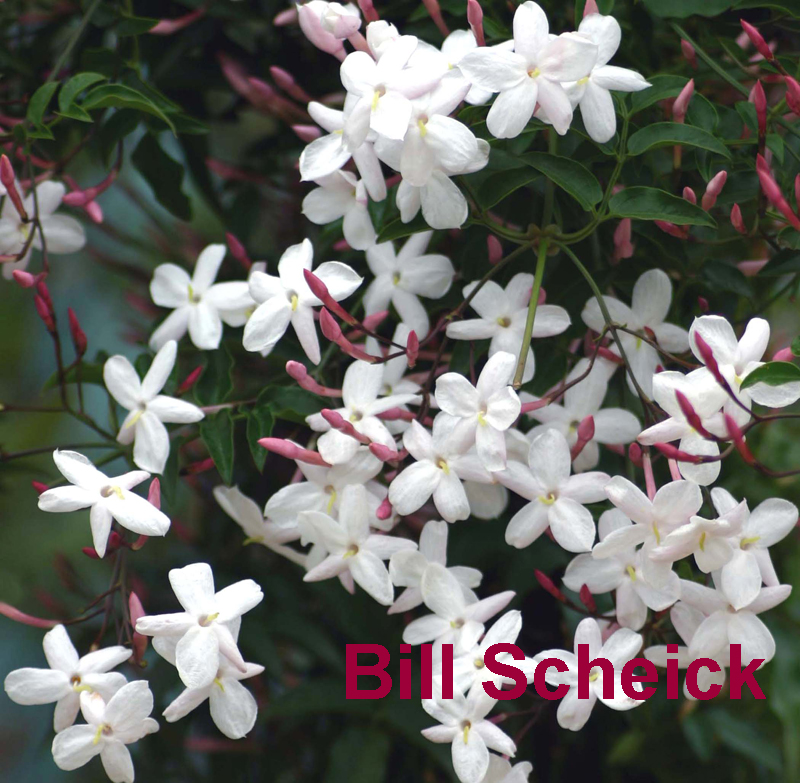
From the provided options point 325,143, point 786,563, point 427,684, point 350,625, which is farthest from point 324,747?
point 325,143

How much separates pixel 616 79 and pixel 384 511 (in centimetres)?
32

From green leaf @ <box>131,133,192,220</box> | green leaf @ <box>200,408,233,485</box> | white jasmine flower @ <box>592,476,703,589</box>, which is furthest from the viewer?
green leaf @ <box>131,133,192,220</box>

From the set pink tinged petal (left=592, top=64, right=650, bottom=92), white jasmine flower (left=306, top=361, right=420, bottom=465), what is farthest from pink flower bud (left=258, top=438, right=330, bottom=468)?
pink tinged petal (left=592, top=64, right=650, bottom=92)

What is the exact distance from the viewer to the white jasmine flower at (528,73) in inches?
20.8

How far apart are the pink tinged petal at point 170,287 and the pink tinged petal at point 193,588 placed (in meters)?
0.25

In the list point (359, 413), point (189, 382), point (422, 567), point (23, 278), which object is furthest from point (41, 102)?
point (422, 567)

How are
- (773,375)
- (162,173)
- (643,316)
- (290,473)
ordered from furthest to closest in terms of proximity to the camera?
(290,473) → (162,173) → (643,316) → (773,375)

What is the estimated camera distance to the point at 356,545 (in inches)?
23.0

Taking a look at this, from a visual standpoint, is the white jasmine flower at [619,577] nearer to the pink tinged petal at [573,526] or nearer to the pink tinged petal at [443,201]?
the pink tinged petal at [573,526]

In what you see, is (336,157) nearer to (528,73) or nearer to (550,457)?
(528,73)

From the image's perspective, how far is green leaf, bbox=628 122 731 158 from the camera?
0.56 meters

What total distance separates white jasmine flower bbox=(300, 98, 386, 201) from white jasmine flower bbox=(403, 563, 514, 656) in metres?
0.26

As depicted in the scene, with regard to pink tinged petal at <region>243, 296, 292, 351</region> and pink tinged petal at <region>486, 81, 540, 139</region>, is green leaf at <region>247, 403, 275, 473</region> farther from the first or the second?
pink tinged petal at <region>486, 81, 540, 139</region>

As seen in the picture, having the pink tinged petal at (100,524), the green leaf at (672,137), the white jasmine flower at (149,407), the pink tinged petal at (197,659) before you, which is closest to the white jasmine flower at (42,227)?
the white jasmine flower at (149,407)
